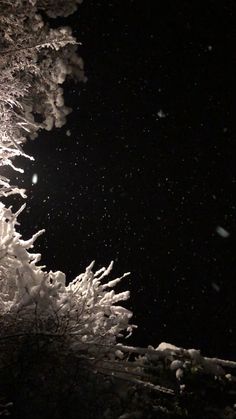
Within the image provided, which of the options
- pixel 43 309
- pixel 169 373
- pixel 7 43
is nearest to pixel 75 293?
pixel 43 309

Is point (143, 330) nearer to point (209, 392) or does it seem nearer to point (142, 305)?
point (142, 305)

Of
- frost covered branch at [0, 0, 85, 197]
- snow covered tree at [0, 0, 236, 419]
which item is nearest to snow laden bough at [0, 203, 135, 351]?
snow covered tree at [0, 0, 236, 419]

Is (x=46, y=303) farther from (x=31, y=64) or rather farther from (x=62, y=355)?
(x=31, y=64)

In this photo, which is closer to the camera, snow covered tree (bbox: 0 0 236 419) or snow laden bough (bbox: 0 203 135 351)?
snow covered tree (bbox: 0 0 236 419)

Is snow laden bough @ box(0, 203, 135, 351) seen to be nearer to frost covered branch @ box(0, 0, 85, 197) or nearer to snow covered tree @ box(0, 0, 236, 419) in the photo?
snow covered tree @ box(0, 0, 236, 419)

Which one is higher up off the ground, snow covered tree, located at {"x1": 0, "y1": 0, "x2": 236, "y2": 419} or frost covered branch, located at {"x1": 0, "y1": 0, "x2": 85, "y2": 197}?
frost covered branch, located at {"x1": 0, "y1": 0, "x2": 85, "y2": 197}

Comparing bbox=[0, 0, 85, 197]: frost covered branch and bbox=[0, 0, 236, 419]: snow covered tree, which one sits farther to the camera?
bbox=[0, 0, 85, 197]: frost covered branch

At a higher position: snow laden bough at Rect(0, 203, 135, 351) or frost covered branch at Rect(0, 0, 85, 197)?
frost covered branch at Rect(0, 0, 85, 197)
